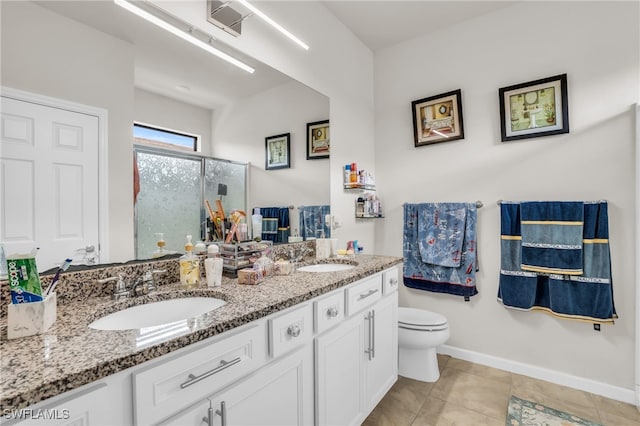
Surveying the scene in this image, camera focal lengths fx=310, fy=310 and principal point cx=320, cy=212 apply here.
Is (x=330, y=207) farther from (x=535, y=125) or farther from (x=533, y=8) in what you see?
(x=533, y=8)

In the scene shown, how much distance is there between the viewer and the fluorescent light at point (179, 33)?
4.10 ft

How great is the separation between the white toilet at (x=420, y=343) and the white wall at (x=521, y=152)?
0.45 m

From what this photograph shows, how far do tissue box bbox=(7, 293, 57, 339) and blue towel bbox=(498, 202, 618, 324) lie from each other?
2.56 m

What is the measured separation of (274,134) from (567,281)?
2166mm

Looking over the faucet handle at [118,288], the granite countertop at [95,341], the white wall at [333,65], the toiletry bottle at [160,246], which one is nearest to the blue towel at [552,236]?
the white wall at [333,65]

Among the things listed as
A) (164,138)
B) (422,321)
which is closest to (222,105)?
(164,138)

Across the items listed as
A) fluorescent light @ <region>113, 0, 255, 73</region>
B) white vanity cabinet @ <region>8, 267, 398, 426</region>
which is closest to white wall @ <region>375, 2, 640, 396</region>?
white vanity cabinet @ <region>8, 267, 398, 426</region>

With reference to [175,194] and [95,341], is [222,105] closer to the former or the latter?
[175,194]

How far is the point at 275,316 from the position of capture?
1.09 m

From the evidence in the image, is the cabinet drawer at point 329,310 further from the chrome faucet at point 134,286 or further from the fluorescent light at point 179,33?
the fluorescent light at point 179,33

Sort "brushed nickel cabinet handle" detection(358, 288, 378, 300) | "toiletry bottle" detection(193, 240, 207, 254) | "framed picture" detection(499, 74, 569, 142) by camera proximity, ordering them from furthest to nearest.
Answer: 1. "framed picture" detection(499, 74, 569, 142)
2. "brushed nickel cabinet handle" detection(358, 288, 378, 300)
3. "toiletry bottle" detection(193, 240, 207, 254)

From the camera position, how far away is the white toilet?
214 cm

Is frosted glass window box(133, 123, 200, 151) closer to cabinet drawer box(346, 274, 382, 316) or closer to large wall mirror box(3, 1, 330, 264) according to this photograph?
large wall mirror box(3, 1, 330, 264)

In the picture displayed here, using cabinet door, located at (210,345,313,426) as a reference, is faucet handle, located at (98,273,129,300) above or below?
above
